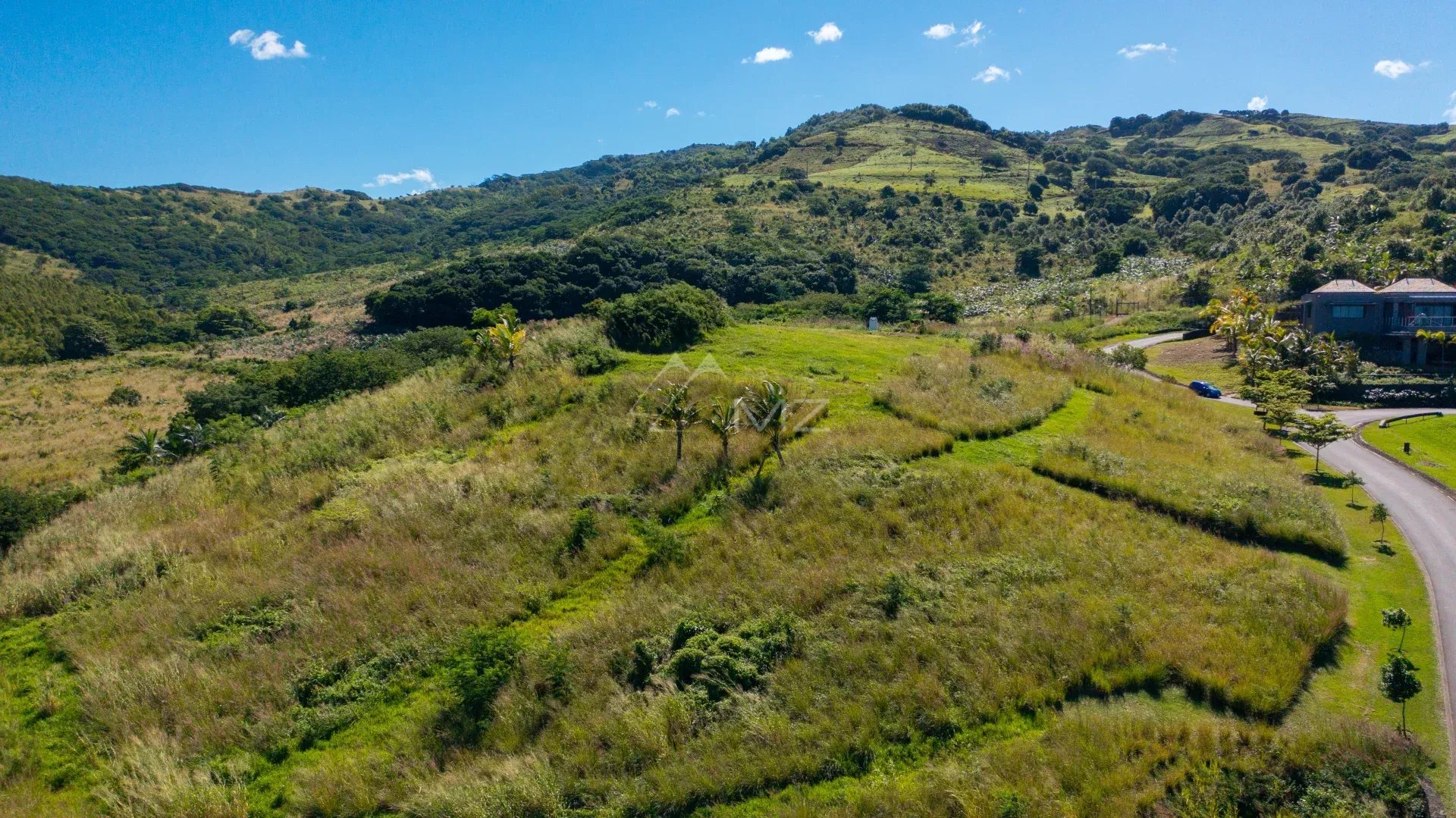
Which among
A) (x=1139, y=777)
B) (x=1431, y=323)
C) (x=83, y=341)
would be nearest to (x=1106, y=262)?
(x=1431, y=323)

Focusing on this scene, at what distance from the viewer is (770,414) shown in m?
19.1

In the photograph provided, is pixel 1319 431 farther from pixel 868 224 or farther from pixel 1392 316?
pixel 868 224

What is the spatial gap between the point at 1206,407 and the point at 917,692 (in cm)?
2467

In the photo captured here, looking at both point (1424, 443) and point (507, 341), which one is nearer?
point (507, 341)

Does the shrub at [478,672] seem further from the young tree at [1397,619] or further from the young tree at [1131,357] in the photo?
the young tree at [1131,357]

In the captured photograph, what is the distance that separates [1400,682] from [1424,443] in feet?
81.0

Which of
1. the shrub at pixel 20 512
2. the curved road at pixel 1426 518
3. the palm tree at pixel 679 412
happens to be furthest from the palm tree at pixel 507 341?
the curved road at pixel 1426 518

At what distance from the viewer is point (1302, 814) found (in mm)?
A: 8617

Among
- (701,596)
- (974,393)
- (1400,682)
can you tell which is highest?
(974,393)

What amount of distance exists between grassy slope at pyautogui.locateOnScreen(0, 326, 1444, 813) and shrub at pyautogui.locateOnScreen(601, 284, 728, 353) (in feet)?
3.90

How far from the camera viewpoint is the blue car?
38.8m

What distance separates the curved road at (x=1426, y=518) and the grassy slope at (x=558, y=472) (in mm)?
3024

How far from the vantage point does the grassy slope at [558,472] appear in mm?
10750
